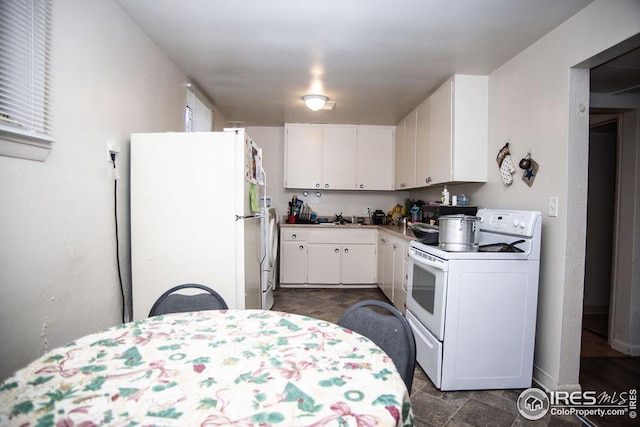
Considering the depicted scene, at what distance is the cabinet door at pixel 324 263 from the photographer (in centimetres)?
422

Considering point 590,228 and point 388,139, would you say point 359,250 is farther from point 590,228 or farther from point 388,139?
point 590,228

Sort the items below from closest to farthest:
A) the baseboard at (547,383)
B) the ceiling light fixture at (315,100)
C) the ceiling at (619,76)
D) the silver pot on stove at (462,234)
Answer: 1. the baseboard at (547,383)
2. the silver pot on stove at (462,234)
3. the ceiling at (619,76)
4. the ceiling light fixture at (315,100)

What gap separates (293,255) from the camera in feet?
13.9

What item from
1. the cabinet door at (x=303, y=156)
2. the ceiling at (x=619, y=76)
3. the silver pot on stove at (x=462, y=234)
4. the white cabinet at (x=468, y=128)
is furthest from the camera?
the cabinet door at (x=303, y=156)

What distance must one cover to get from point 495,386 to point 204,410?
2022 mm

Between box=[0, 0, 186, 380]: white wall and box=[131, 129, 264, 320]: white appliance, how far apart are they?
0.41 ft

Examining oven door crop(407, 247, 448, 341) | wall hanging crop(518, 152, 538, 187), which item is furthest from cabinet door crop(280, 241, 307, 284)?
wall hanging crop(518, 152, 538, 187)

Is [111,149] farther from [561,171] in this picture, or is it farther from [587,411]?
[587,411]

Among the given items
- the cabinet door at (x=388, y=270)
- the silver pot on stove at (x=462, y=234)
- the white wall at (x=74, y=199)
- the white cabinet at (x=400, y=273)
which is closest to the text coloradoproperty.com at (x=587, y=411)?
the silver pot on stove at (x=462, y=234)

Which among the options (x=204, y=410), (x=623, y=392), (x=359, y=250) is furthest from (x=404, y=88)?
(x=204, y=410)

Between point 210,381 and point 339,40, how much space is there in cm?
219

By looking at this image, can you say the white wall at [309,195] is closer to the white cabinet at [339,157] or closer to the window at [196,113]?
the white cabinet at [339,157]

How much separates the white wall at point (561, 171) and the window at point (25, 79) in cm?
274

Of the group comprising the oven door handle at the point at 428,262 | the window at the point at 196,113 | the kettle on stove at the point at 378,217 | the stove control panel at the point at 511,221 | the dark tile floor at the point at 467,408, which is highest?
the window at the point at 196,113
